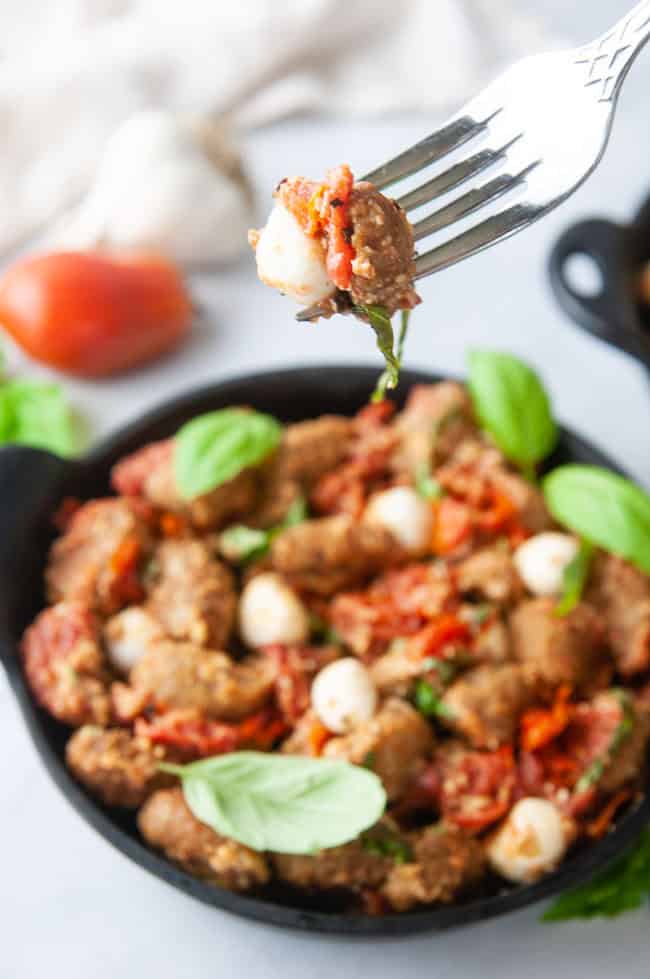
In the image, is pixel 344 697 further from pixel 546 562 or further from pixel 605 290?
pixel 605 290

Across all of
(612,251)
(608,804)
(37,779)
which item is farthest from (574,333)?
(37,779)

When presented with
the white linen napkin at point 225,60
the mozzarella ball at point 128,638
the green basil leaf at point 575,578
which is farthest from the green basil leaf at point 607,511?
the white linen napkin at point 225,60

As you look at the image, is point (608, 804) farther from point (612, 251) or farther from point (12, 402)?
point (12, 402)

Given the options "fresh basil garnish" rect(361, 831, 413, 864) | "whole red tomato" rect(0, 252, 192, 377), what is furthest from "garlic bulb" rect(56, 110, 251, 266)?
"fresh basil garnish" rect(361, 831, 413, 864)

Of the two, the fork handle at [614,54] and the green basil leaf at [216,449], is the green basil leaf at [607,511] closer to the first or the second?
the green basil leaf at [216,449]

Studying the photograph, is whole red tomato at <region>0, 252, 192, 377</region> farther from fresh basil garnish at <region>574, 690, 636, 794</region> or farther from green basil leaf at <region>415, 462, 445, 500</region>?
fresh basil garnish at <region>574, 690, 636, 794</region>
